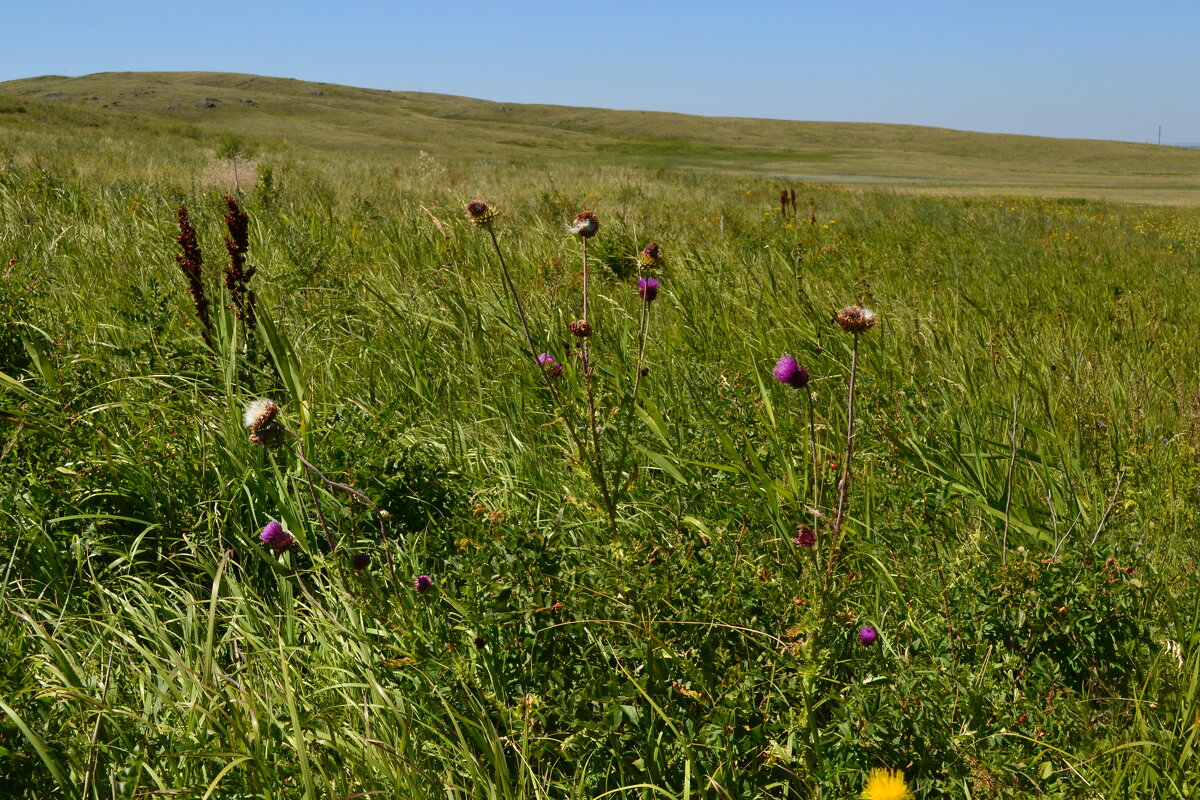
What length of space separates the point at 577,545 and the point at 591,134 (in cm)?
9848

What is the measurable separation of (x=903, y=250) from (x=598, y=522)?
530cm

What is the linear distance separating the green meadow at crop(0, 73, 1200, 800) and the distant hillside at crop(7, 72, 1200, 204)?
33.3m

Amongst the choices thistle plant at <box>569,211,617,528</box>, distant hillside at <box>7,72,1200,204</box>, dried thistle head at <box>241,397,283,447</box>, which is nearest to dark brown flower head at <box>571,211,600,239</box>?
thistle plant at <box>569,211,617,528</box>

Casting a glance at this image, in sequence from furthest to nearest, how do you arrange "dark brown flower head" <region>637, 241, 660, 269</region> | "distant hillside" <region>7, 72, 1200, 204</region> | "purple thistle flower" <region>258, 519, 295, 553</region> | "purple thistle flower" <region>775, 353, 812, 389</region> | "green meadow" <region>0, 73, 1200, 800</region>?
"distant hillside" <region>7, 72, 1200, 204</region> → "dark brown flower head" <region>637, 241, 660, 269</region> → "purple thistle flower" <region>775, 353, 812, 389</region> → "purple thistle flower" <region>258, 519, 295, 553</region> → "green meadow" <region>0, 73, 1200, 800</region>

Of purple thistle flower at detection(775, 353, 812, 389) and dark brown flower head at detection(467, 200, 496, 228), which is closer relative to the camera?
purple thistle flower at detection(775, 353, 812, 389)

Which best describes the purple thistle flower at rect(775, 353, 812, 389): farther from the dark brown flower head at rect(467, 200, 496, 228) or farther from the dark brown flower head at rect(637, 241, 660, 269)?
the dark brown flower head at rect(467, 200, 496, 228)

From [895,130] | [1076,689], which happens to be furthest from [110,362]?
[895,130]

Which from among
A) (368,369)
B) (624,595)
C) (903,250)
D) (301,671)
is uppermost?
(903,250)

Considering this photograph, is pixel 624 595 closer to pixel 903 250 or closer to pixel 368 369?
pixel 368 369

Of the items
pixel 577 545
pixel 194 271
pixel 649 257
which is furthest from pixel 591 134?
pixel 577 545

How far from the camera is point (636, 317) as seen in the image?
3.56 meters

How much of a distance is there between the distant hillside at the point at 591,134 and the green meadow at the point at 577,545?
109 ft

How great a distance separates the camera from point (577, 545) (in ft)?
6.25

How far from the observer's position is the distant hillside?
47419mm
